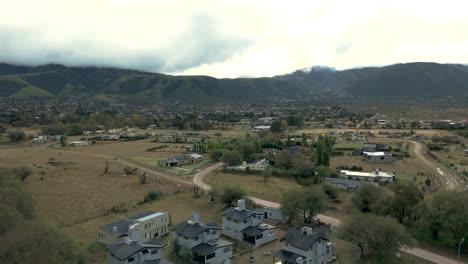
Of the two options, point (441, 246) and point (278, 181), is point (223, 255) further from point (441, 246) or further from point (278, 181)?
point (278, 181)

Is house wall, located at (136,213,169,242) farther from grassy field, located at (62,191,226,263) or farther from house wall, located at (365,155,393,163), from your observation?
house wall, located at (365,155,393,163)

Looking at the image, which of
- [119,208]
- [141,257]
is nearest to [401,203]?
[141,257]

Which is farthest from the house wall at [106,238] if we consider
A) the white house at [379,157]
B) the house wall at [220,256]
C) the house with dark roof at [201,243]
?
the white house at [379,157]

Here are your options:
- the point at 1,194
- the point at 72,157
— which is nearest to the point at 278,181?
the point at 1,194

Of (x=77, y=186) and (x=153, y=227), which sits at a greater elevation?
(x=153, y=227)

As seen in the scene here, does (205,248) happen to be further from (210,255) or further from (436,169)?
(436,169)

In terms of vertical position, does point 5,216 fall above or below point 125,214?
above
